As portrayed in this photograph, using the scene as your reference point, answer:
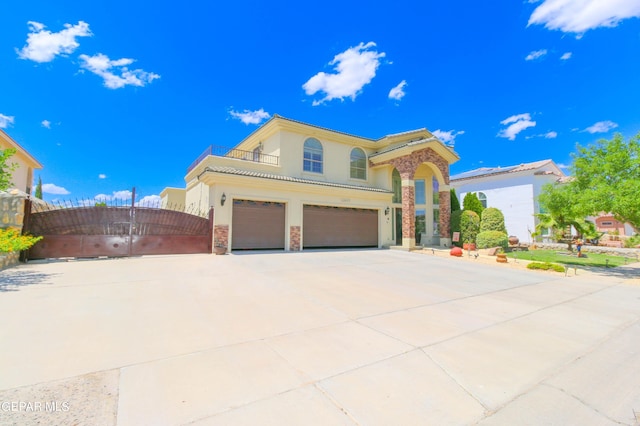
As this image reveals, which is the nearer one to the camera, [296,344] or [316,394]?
[316,394]

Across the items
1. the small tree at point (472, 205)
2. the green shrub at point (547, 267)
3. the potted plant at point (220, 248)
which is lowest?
the green shrub at point (547, 267)

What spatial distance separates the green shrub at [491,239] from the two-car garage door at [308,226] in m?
6.21

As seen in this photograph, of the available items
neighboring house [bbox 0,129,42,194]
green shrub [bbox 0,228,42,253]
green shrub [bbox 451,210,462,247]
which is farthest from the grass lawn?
neighboring house [bbox 0,129,42,194]

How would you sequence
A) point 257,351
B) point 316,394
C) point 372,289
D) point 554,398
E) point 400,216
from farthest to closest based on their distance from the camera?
point 400,216 → point 372,289 → point 257,351 → point 554,398 → point 316,394

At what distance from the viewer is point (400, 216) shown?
63.9ft

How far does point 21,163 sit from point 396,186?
82.2ft

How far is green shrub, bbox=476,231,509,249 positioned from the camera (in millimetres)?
16734

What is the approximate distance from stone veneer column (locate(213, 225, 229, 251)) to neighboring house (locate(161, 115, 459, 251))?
0.15 ft

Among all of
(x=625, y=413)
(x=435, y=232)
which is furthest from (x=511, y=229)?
(x=625, y=413)

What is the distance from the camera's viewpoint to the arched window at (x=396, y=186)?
19.5 meters

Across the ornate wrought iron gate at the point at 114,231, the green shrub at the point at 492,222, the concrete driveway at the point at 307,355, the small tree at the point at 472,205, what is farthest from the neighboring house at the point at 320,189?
the concrete driveway at the point at 307,355

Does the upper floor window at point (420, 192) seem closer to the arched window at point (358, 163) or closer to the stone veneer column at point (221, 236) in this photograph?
the arched window at point (358, 163)

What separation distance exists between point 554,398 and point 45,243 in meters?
14.3

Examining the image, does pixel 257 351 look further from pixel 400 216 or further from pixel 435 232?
pixel 435 232
